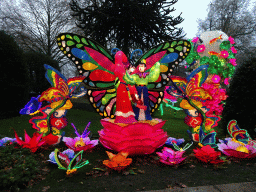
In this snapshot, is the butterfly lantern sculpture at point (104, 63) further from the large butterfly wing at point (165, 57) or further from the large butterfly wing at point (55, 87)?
the large butterfly wing at point (55, 87)

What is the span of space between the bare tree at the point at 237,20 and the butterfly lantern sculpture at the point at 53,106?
20.4 m

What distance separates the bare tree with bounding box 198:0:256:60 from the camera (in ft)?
64.7

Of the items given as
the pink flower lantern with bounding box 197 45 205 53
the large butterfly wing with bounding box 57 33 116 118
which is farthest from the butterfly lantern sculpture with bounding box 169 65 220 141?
the pink flower lantern with bounding box 197 45 205 53

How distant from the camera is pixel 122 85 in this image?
13.0 ft

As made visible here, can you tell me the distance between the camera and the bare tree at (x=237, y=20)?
19.7 metres

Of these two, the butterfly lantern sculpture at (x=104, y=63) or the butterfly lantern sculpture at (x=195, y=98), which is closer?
the butterfly lantern sculpture at (x=104, y=63)

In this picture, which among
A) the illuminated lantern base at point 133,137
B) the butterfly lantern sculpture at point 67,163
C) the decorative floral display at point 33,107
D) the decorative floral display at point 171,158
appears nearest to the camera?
the butterfly lantern sculpture at point 67,163

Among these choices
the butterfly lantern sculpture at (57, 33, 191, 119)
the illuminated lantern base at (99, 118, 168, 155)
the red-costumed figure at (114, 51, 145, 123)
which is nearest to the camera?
the illuminated lantern base at (99, 118, 168, 155)

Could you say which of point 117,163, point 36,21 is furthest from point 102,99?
point 36,21

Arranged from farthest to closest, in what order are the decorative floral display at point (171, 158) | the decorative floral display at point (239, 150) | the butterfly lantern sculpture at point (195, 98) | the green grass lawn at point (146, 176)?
the butterfly lantern sculpture at point (195, 98) → the decorative floral display at point (239, 150) → the decorative floral display at point (171, 158) → the green grass lawn at point (146, 176)

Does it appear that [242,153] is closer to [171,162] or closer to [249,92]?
[171,162]

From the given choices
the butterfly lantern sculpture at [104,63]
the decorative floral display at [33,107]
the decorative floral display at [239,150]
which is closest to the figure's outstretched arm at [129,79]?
the butterfly lantern sculpture at [104,63]

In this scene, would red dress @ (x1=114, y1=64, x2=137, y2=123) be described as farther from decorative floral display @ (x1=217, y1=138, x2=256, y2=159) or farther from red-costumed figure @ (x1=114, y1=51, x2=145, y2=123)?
decorative floral display @ (x1=217, y1=138, x2=256, y2=159)

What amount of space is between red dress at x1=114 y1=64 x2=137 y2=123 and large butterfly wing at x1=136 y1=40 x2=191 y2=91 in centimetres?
85
